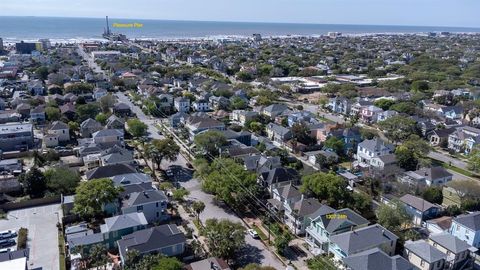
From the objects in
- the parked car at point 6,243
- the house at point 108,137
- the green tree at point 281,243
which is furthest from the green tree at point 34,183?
the green tree at point 281,243

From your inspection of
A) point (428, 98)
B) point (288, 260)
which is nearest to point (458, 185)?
point (288, 260)

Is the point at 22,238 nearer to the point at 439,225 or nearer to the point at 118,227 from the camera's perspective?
the point at 118,227

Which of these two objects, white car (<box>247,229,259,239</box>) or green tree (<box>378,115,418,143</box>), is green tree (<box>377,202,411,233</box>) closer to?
white car (<box>247,229,259,239</box>)

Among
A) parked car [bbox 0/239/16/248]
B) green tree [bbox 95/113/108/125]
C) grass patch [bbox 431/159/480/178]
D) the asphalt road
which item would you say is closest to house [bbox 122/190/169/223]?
the asphalt road

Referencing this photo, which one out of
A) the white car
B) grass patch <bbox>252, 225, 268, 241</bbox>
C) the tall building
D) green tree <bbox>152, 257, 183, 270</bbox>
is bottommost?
grass patch <bbox>252, 225, 268, 241</bbox>

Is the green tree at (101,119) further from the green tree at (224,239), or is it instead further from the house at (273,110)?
the green tree at (224,239)

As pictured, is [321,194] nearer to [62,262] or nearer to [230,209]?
[230,209]

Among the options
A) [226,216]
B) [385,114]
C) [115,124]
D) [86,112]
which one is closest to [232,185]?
[226,216]
